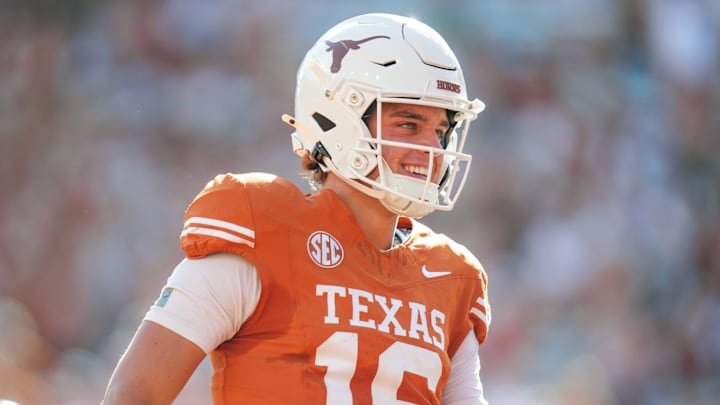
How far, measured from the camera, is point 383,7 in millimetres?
5609

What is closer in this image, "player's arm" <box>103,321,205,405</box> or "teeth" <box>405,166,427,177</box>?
"player's arm" <box>103,321,205,405</box>

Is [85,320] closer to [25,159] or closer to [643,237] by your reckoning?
[25,159]

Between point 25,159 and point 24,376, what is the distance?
124cm

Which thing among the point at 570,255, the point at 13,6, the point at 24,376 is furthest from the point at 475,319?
the point at 13,6

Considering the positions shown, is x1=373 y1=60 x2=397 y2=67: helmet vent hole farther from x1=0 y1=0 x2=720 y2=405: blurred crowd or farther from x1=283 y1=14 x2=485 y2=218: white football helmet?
x1=0 y1=0 x2=720 y2=405: blurred crowd

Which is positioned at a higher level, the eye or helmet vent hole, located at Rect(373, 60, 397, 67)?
helmet vent hole, located at Rect(373, 60, 397, 67)

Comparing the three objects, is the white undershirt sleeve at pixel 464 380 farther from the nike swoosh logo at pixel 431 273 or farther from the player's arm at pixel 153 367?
the player's arm at pixel 153 367

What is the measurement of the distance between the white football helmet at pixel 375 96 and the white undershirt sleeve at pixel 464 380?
1.07ft

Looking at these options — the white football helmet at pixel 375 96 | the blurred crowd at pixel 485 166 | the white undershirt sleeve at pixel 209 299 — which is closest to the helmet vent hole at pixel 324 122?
the white football helmet at pixel 375 96

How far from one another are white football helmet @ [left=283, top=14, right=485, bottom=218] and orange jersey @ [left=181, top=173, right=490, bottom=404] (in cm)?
11

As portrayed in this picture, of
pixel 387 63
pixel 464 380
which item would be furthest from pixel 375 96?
pixel 464 380

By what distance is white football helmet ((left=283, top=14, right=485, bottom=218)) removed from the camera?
2.17 meters

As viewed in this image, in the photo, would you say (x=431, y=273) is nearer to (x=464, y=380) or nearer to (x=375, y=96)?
(x=464, y=380)

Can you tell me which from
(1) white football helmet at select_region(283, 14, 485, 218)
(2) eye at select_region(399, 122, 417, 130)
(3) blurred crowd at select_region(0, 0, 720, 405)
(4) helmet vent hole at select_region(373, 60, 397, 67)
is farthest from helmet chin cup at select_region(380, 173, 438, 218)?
(3) blurred crowd at select_region(0, 0, 720, 405)
